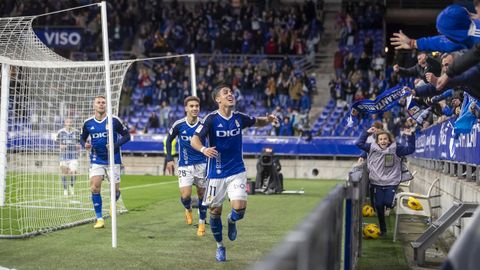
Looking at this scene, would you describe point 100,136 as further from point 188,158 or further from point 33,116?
point 33,116

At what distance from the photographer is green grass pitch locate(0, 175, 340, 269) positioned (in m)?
8.99

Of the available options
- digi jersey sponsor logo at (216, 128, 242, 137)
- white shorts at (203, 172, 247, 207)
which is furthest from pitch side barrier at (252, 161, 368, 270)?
digi jersey sponsor logo at (216, 128, 242, 137)

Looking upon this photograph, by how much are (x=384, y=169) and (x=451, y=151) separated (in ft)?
4.05

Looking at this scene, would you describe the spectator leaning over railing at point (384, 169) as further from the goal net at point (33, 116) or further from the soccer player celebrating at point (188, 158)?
the goal net at point (33, 116)

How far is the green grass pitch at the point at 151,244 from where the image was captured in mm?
8992

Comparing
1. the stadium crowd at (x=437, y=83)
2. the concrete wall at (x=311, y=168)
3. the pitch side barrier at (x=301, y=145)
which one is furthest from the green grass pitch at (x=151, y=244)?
the concrete wall at (x=311, y=168)

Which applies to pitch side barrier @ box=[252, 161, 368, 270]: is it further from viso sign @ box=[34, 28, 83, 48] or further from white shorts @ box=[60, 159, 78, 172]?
viso sign @ box=[34, 28, 83, 48]

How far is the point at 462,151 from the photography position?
11.7 meters

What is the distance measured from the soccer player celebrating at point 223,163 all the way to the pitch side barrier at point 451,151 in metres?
3.17

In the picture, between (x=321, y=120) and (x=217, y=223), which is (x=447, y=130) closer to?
(x=217, y=223)

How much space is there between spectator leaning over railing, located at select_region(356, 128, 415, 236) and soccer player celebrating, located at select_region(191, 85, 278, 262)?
3.79 metres

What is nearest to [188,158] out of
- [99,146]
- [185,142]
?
[185,142]

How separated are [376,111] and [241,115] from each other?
6.36 ft

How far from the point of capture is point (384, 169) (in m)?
12.8
